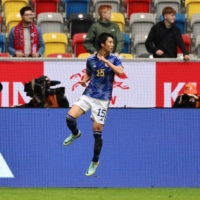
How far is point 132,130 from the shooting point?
12820 millimetres

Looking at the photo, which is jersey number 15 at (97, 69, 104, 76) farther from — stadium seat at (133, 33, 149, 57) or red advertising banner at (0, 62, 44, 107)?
stadium seat at (133, 33, 149, 57)

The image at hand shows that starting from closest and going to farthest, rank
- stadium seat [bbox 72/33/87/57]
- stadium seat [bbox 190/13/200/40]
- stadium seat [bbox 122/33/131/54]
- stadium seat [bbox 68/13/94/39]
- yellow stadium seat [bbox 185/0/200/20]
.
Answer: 1. stadium seat [bbox 72/33/87/57]
2. stadium seat [bbox 122/33/131/54]
3. stadium seat [bbox 68/13/94/39]
4. stadium seat [bbox 190/13/200/40]
5. yellow stadium seat [bbox 185/0/200/20]

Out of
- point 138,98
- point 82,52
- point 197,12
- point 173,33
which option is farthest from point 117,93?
point 197,12

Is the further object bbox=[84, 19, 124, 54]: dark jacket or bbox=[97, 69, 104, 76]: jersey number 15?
bbox=[84, 19, 124, 54]: dark jacket

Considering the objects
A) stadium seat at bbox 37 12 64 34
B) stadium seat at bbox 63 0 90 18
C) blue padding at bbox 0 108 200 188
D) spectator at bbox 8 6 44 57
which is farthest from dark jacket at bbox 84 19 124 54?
stadium seat at bbox 63 0 90 18

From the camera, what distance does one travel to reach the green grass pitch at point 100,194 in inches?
454

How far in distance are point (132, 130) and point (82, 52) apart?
366cm

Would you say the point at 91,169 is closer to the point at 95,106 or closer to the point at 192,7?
the point at 95,106

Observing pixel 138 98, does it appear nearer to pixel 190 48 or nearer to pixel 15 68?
pixel 15 68

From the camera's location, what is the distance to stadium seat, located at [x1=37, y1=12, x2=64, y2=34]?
55.2 ft

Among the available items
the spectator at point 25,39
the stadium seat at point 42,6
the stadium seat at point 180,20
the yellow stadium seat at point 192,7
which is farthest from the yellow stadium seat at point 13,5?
the spectator at point 25,39

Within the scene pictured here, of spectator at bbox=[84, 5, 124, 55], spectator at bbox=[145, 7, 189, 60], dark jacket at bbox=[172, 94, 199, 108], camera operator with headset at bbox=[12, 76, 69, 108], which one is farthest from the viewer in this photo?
spectator at bbox=[145, 7, 189, 60]

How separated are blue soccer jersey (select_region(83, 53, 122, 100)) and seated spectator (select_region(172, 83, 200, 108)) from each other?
82.3 inches

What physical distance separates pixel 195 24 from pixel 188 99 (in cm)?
440
